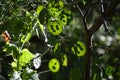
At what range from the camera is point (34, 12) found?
1.20 meters

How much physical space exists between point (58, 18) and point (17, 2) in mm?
169

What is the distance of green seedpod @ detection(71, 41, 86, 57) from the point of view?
1.28 meters

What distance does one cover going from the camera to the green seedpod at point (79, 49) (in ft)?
4.20

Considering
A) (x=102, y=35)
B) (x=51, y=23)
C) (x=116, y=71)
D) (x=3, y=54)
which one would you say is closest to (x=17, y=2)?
(x=51, y=23)

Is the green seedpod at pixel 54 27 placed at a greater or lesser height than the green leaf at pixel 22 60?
greater

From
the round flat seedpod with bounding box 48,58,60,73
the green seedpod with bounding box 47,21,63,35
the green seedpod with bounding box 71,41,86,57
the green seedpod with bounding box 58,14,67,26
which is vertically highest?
the green seedpod with bounding box 58,14,67,26

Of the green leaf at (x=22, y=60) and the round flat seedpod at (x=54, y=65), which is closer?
the green leaf at (x=22, y=60)

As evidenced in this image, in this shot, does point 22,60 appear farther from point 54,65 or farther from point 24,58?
point 54,65

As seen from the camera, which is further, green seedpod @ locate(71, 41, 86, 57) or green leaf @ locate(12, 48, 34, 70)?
green seedpod @ locate(71, 41, 86, 57)

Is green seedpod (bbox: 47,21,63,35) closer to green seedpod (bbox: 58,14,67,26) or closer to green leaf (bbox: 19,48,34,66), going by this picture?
green seedpod (bbox: 58,14,67,26)

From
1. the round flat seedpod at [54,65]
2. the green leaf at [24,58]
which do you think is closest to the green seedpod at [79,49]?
the round flat seedpod at [54,65]

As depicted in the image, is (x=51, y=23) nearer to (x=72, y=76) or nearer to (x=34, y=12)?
(x=34, y=12)

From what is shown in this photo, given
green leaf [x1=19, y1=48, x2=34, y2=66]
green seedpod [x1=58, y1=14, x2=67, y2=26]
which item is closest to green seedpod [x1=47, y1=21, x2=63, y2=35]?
green seedpod [x1=58, y1=14, x2=67, y2=26]

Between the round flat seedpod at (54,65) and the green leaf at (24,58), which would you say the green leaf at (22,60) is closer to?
Result: the green leaf at (24,58)
